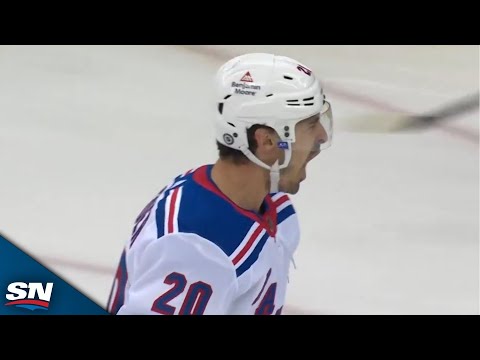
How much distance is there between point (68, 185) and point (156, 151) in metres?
0.33

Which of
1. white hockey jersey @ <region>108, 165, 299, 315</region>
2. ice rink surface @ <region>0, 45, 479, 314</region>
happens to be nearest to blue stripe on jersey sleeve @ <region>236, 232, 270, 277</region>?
white hockey jersey @ <region>108, 165, 299, 315</region>

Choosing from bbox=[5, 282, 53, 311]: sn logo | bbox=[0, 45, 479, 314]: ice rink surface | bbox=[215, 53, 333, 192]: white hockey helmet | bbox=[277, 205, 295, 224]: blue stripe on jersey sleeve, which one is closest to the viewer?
bbox=[215, 53, 333, 192]: white hockey helmet

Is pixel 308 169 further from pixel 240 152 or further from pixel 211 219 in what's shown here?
pixel 211 219

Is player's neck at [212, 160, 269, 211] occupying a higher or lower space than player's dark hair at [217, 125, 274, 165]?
lower

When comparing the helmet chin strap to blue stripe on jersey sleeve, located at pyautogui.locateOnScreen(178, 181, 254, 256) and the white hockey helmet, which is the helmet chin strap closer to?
the white hockey helmet

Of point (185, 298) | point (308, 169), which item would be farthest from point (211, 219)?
point (308, 169)

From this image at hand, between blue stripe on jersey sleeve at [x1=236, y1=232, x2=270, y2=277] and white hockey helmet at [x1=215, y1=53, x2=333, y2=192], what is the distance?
18 centimetres

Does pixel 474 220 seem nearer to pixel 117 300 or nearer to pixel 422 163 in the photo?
pixel 422 163

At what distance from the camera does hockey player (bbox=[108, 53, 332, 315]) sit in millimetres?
1853

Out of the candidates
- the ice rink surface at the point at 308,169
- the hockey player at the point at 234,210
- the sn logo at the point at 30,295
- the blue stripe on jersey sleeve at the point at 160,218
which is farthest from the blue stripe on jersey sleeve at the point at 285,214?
the sn logo at the point at 30,295

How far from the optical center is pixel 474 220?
2.91 m

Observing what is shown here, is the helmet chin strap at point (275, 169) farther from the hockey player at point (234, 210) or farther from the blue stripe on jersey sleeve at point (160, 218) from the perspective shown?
the blue stripe on jersey sleeve at point (160, 218)

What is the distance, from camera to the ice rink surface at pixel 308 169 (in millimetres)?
2756

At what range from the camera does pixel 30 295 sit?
2.48 m
